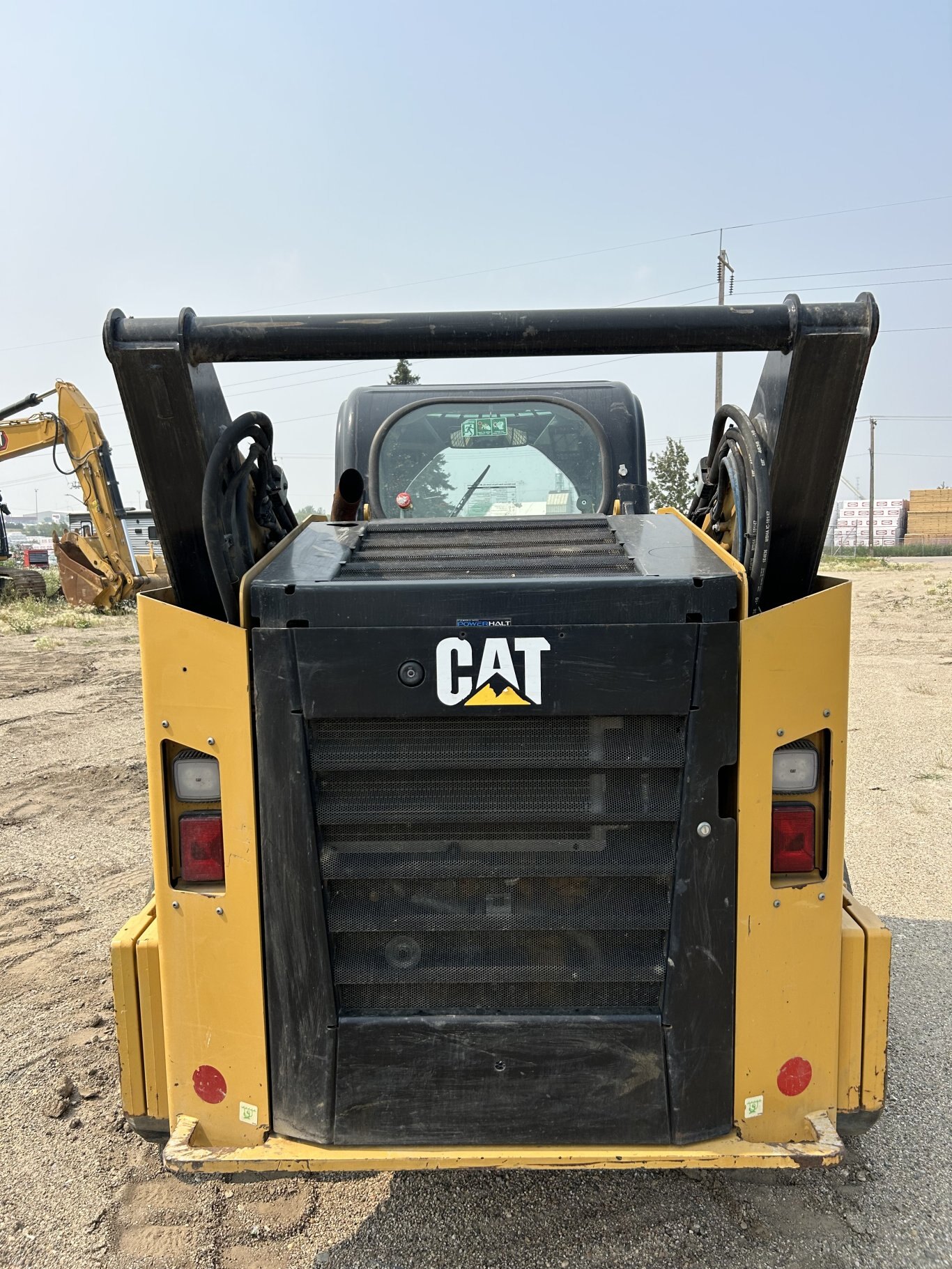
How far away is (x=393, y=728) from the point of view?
216 centimetres

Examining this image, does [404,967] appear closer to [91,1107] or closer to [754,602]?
[754,602]

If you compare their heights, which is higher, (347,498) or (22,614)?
(347,498)

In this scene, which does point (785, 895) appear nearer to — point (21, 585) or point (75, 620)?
point (75, 620)

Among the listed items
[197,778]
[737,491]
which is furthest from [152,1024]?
[737,491]

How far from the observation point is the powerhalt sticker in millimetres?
2189

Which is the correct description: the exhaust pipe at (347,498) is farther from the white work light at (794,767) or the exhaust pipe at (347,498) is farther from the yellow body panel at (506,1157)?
the yellow body panel at (506,1157)

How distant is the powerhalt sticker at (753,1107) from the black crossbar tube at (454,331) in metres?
1.69

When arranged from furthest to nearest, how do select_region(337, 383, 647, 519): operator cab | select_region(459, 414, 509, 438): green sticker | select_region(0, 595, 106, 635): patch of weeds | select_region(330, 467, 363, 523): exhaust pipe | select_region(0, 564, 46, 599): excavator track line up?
select_region(0, 564, 46, 599): excavator track
select_region(0, 595, 106, 635): patch of weeds
select_region(459, 414, 509, 438): green sticker
select_region(337, 383, 647, 519): operator cab
select_region(330, 467, 363, 523): exhaust pipe

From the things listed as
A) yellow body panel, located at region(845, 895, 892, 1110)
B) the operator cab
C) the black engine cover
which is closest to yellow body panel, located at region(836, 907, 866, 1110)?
yellow body panel, located at region(845, 895, 892, 1110)

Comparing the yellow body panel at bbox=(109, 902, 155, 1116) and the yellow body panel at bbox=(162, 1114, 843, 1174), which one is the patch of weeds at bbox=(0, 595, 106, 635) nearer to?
the yellow body panel at bbox=(109, 902, 155, 1116)

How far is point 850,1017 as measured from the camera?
2.25m

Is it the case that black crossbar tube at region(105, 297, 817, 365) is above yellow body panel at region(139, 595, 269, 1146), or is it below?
above

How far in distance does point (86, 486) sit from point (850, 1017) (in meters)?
18.5

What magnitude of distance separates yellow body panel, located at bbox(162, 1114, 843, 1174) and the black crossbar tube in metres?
1.78
